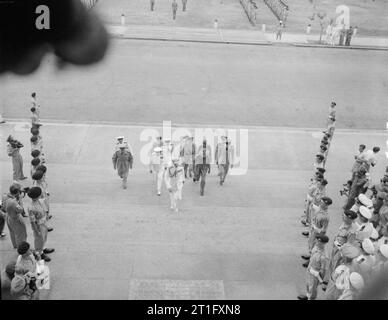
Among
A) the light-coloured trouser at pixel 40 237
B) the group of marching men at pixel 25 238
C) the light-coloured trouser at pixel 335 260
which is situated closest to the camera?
the group of marching men at pixel 25 238

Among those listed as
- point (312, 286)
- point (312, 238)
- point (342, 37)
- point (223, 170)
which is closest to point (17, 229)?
point (223, 170)

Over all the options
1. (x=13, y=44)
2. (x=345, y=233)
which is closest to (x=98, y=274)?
(x=345, y=233)

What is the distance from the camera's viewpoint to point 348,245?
662 cm

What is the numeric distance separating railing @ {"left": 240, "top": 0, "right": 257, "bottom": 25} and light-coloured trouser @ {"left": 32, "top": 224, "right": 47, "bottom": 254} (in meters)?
22.8

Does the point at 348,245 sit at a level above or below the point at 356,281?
above

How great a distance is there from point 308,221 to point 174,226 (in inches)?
110

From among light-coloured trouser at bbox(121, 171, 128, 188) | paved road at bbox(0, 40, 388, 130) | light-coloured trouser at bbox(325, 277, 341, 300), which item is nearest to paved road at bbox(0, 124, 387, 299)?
light-coloured trouser at bbox(121, 171, 128, 188)

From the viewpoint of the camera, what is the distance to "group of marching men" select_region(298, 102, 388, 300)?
634 cm

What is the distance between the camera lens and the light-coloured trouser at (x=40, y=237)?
7770mm

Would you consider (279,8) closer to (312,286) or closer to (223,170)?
(223,170)

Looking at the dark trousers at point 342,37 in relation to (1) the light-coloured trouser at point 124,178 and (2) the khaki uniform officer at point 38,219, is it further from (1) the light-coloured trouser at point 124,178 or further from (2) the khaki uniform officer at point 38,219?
(2) the khaki uniform officer at point 38,219

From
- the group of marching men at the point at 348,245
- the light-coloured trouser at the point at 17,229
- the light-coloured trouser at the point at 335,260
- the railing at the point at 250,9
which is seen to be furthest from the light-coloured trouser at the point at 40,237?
the railing at the point at 250,9

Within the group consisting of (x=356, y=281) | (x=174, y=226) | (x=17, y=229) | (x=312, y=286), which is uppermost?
(x=356, y=281)

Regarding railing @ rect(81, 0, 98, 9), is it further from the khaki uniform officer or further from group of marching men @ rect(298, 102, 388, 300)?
group of marching men @ rect(298, 102, 388, 300)
